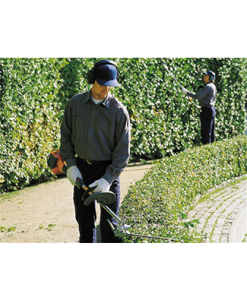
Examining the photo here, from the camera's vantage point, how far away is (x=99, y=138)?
3.88 meters

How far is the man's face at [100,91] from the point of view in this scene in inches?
151

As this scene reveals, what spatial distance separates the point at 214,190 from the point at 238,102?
5.35m

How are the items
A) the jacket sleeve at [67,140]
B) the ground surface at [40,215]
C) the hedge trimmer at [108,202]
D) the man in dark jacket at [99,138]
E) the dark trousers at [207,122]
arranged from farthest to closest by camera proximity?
the dark trousers at [207,122], the ground surface at [40,215], the jacket sleeve at [67,140], the man in dark jacket at [99,138], the hedge trimmer at [108,202]

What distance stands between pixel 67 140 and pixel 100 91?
2.11 ft

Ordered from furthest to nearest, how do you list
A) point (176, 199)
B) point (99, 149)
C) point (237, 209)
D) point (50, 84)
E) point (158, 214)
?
point (50, 84), point (237, 209), point (176, 199), point (158, 214), point (99, 149)

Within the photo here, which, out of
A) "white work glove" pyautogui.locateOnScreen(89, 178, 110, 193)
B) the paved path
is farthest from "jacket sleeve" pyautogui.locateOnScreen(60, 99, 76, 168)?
the paved path

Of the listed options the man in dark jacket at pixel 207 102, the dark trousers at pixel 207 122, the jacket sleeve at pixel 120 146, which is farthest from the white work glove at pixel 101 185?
the dark trousers at pixel 207 122

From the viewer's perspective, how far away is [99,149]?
390 centimetres

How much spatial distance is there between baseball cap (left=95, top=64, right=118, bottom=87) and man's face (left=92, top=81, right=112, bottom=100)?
0.32ft

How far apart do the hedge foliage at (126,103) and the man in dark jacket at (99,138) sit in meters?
3.39

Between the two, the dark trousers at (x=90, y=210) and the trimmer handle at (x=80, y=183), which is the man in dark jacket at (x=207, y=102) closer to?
the dark trousers at (x=90, y=210)

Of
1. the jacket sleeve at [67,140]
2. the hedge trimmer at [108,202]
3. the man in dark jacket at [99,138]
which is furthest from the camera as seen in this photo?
the jacket sleeve at [67,140]
